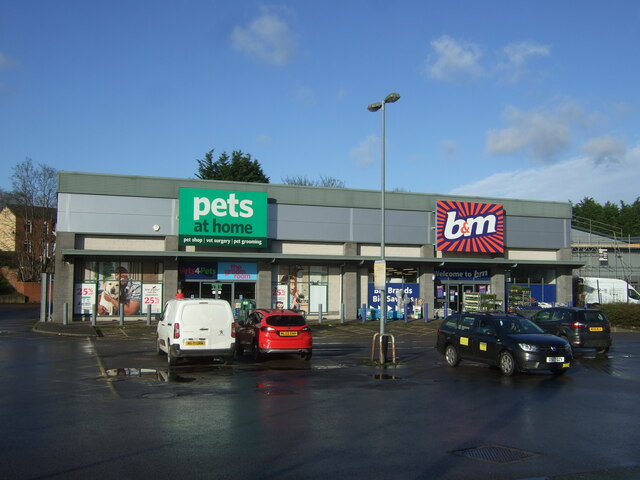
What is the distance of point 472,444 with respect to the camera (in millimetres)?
8227

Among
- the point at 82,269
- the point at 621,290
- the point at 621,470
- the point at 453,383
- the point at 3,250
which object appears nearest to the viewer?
the point at 621,470

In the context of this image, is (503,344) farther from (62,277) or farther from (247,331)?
(62,277)

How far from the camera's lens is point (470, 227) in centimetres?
3772

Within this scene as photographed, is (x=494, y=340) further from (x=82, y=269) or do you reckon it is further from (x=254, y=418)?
(x=82, y=269)

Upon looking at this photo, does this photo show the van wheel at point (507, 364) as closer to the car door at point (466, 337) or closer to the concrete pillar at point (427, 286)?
the car door at point (466, 337)

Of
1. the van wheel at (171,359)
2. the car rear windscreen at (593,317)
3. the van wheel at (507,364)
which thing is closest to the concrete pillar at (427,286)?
the car rear windscreen at (593,317)

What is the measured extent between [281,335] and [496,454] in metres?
10.5

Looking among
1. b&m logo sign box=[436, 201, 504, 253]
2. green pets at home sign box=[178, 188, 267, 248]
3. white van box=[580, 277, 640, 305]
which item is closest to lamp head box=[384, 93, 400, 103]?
green pets at home sign box=[178, 188, 267, 248]

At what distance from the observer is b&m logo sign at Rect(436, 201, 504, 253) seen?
37156 millimetres

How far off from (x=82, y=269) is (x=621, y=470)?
28.8 meters

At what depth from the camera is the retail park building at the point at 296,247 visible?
31188mm

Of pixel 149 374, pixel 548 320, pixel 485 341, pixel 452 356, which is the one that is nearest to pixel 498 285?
pixel 548 320

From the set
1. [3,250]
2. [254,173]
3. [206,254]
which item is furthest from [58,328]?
[3,250]

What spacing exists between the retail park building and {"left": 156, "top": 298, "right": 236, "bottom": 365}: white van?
14.7 meters
